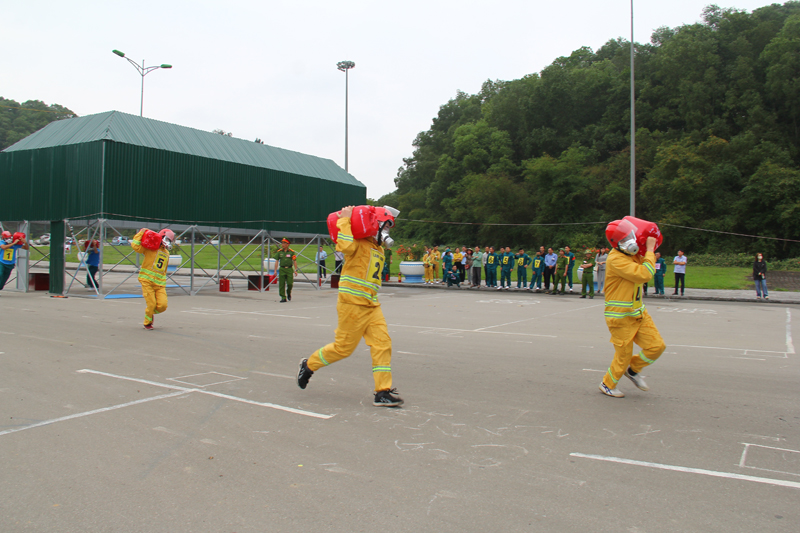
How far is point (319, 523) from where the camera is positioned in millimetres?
3322

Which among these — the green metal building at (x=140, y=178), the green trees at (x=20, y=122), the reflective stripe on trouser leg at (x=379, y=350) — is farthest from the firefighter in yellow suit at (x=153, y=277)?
the green trees at (x=20, y=122)

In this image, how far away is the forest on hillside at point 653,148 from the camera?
45688 mm

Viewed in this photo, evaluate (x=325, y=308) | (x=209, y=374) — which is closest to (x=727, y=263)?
(x=325, y=308)


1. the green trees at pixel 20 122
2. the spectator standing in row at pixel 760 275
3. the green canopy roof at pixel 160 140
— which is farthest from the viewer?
the green trees at pixel 20 122

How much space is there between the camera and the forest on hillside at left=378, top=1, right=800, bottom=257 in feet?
150

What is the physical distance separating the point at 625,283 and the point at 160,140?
777 inches

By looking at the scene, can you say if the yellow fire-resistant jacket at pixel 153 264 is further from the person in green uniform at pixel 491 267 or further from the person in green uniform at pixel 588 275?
the person in green uniform at pixel 491 267

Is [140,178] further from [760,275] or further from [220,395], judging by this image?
[760,275]

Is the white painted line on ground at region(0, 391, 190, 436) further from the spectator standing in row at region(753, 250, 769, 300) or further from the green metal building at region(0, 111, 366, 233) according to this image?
the spectator standing in row at region(753, 250, 769, 300)

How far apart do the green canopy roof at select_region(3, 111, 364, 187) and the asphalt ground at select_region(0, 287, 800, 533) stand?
12.2m

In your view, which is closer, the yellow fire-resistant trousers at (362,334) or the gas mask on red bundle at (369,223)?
the yellow fire-resistant trousers at (362,334)

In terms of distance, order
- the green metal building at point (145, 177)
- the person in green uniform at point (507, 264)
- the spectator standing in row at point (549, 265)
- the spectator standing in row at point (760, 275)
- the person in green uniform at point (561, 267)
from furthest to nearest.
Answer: the person in green uniform at point (507, 264)
the spectator standing in row at point (549, 265)
the person in green uniform at point (561, 267)
the spectator standing in row at point (760, 275)
the green metal building at point (145, 177)

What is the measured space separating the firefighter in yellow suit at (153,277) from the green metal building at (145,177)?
8.89 meters

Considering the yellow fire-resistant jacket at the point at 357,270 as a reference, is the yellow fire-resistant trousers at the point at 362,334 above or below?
below
